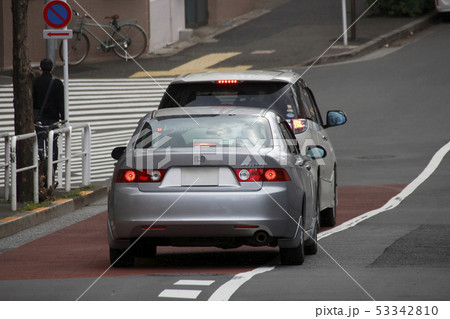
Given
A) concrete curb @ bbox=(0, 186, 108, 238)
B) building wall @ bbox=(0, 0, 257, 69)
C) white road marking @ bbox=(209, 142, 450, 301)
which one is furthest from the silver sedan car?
building wall @ bbox=(0, 0, 257, 69)

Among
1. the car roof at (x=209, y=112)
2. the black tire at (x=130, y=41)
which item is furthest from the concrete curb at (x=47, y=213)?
the black tire at (x=130, y=41)

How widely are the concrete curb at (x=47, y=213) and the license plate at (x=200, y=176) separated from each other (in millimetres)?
4171

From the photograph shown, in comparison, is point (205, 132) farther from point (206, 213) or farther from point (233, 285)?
point (233, 285)

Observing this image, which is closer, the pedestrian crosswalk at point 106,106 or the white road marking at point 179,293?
the white road marking at point 179,293

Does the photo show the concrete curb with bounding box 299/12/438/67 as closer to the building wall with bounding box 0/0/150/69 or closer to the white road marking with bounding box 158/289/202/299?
the building wall with bounding box 0/0/150/69

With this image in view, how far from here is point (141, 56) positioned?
35.0 meters

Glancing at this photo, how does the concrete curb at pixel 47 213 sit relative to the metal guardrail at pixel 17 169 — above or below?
below

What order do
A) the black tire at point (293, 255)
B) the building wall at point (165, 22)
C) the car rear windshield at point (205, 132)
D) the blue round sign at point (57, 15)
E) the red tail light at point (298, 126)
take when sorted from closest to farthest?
the car rear windshield at point (205, 132), the black tire at point (293, 255), the red tail light at point (298, 126), the blue round sign at point (57, 15), the building wall at point (165, 22)

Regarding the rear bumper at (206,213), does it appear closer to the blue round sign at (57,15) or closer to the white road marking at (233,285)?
the white road marking at (233,285)

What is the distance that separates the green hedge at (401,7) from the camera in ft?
124

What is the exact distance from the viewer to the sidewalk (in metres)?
32.6

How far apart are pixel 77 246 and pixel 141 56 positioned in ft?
73.9
